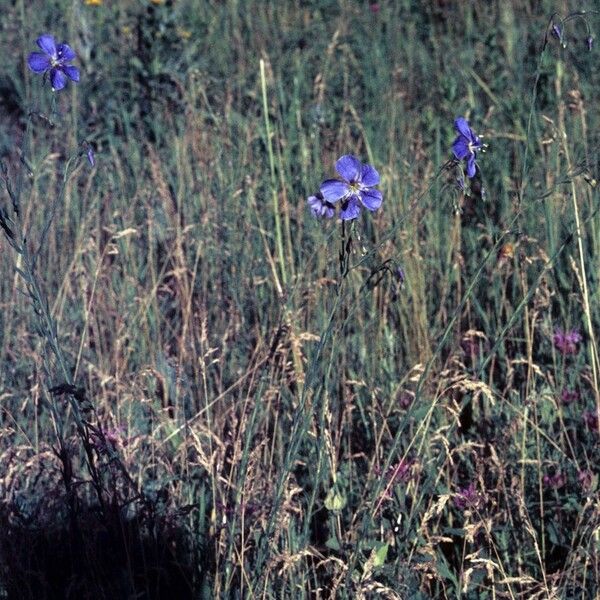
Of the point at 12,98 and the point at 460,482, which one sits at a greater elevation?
the point at 12,98

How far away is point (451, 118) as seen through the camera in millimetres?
3910

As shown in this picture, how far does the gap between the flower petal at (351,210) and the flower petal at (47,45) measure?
2.33 feet

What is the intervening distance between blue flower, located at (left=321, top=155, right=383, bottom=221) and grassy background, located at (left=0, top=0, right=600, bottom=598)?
8cm

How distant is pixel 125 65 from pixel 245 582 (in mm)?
3499

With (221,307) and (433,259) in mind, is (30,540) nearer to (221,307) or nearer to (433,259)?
(221,307)

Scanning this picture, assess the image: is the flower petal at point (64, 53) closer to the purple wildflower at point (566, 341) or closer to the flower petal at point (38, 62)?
the flower petal at point (38, 62)

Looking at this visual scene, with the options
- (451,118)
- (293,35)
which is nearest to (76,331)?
(451,118)

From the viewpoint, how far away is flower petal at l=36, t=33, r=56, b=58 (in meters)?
1.97

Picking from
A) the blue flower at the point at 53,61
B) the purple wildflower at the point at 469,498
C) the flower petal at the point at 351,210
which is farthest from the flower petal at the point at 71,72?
the purple wildflower at the point at 469,498

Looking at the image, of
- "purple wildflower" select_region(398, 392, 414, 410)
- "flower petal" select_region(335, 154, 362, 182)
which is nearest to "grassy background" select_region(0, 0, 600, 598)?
"purple wildflower" select_region(398, 392, 414, 410)

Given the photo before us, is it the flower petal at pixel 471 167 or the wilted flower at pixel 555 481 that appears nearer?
the flower petal at pixel 471 167

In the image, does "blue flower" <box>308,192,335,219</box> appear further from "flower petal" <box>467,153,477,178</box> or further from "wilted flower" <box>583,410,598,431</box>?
"wilted flower" <box>583,410,598,431</box>

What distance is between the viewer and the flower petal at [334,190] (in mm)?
1690

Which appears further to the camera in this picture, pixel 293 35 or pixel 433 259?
pixel 293 35
